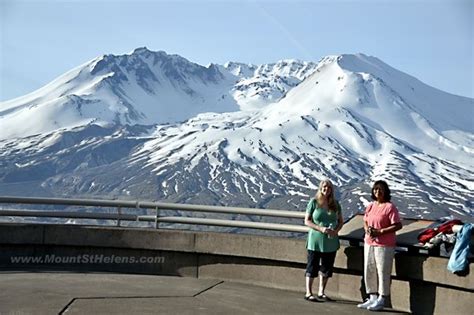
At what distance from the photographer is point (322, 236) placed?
9500 mm

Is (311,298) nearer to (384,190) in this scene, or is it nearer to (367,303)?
(367,303)

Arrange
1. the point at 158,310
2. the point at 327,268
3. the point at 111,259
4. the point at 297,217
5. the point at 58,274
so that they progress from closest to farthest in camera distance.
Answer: the point at 158,310, the point at 327,268, the point at 297,217, the point at 58,274, the point at 111,259

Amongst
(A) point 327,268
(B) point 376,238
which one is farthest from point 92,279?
(B) point 376,238

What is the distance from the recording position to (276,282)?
10.9 m

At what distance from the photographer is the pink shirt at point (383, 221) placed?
898 centimetres

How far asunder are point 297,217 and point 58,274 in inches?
151

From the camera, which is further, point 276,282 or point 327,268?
point 276,282

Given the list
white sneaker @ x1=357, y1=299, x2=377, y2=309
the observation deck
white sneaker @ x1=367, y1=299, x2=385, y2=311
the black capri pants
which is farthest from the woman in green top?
white sneaker @ x1=367, y1=299, x2=385, y2=311

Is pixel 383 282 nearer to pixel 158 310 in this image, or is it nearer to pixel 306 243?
pixel 306 243

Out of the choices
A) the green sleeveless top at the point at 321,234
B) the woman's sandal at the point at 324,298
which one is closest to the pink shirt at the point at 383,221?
the green sleeveless top at the point at 321,234

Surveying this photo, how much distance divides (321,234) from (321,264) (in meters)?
0.40

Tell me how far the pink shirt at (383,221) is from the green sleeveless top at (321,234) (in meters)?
0.54

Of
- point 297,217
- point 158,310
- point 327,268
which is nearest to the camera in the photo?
point 158,310

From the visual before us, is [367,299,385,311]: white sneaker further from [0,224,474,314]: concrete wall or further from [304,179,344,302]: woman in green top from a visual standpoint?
[304,179,344,302]: woman in green top
